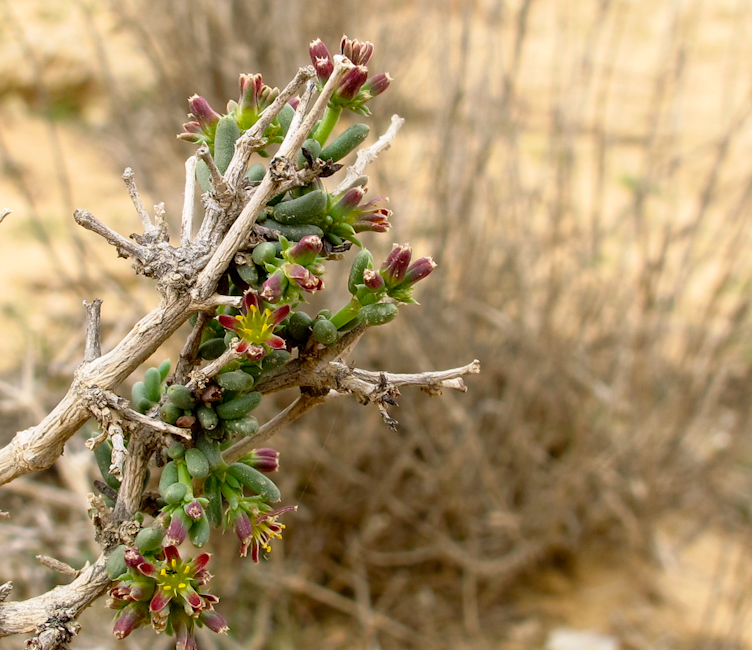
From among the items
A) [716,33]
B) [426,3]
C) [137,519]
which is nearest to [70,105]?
[426,3]

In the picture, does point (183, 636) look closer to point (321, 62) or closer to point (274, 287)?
point (274, 287)

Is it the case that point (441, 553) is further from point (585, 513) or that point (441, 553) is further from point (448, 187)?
point (448, 187)

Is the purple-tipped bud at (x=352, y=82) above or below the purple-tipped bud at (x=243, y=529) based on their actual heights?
above

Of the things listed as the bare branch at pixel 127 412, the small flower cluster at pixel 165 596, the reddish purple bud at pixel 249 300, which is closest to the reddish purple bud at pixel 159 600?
the small flower cluster at pixel 165 596

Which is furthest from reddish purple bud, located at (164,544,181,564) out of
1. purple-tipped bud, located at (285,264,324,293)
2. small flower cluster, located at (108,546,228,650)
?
purple-tipped bud, located at (285,264,324,293)

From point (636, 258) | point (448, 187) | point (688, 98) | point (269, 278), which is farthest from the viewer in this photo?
point (688, 98)

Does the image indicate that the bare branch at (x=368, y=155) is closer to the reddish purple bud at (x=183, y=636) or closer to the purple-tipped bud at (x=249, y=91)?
the purple-tipped bud at (x=249, y=91)
